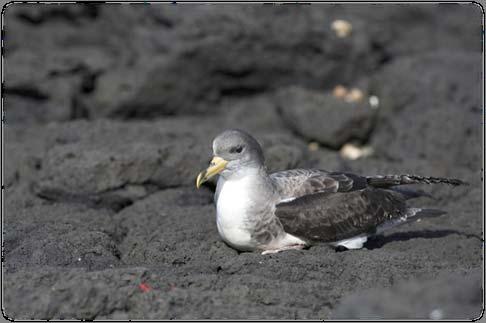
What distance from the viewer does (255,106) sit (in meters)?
12.4

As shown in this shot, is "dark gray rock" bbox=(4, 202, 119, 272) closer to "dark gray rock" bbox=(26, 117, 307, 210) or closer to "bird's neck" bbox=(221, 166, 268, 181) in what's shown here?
"dark gray rock" bbox=(26, 117, 307, 210)

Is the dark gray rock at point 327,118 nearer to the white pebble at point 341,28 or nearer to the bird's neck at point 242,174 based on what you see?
the white pebble at point 341,28

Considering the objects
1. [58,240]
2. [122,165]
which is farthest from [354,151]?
[58,240]

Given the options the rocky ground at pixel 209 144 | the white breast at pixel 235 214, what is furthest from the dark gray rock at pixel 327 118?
the white breast at pixel 235 214

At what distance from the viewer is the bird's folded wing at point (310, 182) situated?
7359 mm

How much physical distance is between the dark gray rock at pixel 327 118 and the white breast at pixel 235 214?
13.9 feet

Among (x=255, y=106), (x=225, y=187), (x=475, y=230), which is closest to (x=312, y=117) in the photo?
(x=255, y=106)

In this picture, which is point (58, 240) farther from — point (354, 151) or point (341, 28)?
point (341, 28)

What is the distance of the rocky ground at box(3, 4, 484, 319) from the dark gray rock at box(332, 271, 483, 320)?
11 mm

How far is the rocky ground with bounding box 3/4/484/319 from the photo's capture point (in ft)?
18.8

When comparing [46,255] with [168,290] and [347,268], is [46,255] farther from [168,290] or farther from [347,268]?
[347,268]

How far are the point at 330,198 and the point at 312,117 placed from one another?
152 inches

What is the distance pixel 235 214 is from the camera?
275 inches

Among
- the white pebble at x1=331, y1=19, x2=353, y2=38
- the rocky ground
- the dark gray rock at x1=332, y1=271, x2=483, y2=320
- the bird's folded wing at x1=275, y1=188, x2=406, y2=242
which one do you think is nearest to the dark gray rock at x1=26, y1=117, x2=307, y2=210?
the rocky ground
